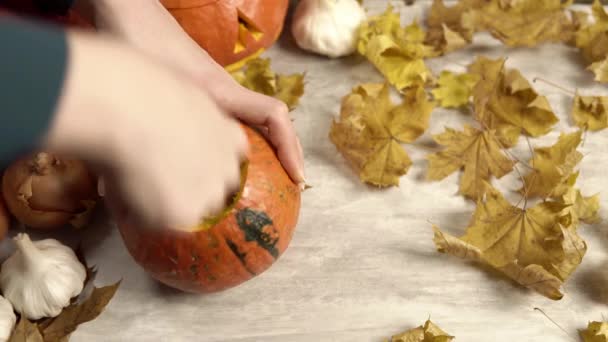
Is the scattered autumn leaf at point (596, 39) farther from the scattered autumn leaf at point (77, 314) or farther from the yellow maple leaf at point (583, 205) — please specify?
the scattered autumn leaf at point (77, 314)

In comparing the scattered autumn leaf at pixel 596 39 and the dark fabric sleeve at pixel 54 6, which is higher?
the dark fabric sleeve at pixel 54 6

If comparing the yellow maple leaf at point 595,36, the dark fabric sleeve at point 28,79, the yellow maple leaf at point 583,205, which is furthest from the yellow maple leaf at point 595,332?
the dark fabric sleeve at point 28,79

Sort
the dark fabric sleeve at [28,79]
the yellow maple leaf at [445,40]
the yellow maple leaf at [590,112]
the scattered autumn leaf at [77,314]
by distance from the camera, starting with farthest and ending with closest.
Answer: the yellow maple leaf at [445,40] → the yellow maple leaf at [590,112] → the scattered autumn leaf at [77,314] → the dark fabric sleeve at [28,79]

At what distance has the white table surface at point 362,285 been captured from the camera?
1017 millimetres

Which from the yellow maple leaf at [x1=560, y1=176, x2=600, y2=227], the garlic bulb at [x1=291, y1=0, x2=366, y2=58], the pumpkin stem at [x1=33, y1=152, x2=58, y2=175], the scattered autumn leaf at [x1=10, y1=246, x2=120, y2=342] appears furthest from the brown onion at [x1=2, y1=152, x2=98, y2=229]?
the yellow maple leaf at [x1=560, y1=176, x2=600, y2=227]

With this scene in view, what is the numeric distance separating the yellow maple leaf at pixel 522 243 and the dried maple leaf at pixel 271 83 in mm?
380

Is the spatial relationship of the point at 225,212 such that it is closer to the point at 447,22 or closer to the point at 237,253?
the point at 237,253

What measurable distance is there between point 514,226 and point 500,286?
93 millimetres

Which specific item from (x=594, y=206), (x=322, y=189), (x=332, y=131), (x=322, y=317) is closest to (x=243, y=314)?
(x=322, y=317)

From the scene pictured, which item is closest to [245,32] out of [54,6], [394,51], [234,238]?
[394,51]

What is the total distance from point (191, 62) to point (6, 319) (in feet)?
1.44

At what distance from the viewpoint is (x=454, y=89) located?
50.6 inches

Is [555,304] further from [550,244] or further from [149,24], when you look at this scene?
[149,24]

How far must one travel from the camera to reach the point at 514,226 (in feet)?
3.51
